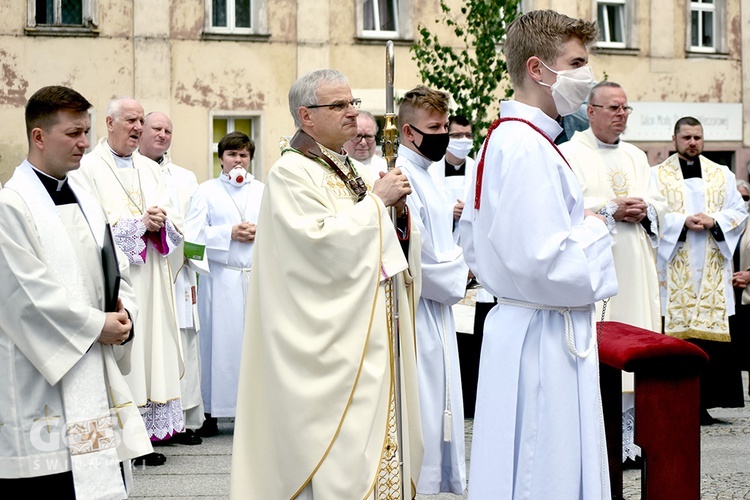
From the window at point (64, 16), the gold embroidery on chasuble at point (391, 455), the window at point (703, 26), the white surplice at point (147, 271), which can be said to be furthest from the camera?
the window at point (703, 26)

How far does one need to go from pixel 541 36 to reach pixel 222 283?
5704 millimetres

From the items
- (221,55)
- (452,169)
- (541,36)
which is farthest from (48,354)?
(221,55)

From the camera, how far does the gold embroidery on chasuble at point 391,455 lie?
5.45 m

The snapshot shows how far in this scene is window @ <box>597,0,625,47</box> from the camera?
23391 millimetres

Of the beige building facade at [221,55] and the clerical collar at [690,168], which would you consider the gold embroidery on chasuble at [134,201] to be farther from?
the beige building facade at [221,55]

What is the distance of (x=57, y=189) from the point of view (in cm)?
545

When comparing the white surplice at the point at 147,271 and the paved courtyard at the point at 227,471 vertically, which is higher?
the white surplice at the point at 147,271

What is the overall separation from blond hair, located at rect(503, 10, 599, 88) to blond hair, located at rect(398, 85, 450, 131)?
1838mm

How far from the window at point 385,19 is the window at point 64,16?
4.67 m

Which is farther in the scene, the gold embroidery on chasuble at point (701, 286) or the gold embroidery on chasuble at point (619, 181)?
the gold embroidery on chasuble at point (701, 286)

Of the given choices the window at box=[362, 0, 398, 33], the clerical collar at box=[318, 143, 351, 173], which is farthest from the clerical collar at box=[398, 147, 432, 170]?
the window at box=[362, 0, 398, 33]

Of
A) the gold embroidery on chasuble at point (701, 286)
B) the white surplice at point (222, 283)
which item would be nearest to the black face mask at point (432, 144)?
the white surplice at point (222, 283)

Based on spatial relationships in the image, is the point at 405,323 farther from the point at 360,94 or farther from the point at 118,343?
the point at 360,94

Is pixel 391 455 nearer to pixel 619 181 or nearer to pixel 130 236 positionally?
pixel 130 236
